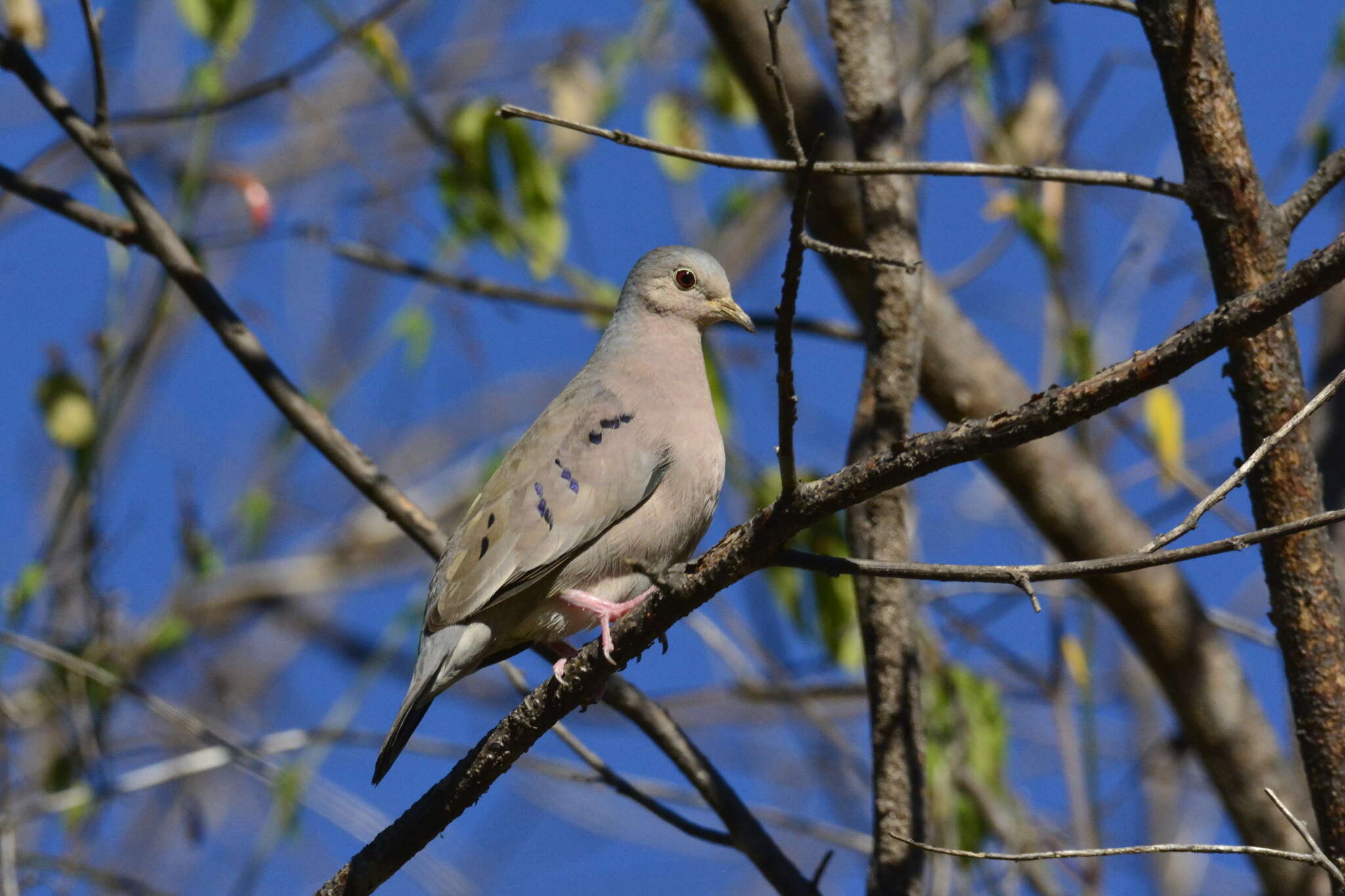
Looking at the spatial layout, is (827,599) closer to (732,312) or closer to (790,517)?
(732,312)

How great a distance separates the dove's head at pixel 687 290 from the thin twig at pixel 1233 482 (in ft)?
7.64

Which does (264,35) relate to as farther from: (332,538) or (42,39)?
(42,39)

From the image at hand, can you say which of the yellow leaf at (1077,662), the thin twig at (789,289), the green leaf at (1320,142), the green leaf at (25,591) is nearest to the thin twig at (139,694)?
the green leaf at (25,591)

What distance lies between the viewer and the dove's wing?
150 inches

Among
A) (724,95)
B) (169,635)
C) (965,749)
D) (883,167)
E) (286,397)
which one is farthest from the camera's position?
(724,95)

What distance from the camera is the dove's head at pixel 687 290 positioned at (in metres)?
4.73

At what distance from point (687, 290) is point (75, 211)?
6.56 ft

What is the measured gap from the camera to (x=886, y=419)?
4.26 m

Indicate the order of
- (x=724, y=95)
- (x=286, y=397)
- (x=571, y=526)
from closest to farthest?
1. (x=571, y=526)
2. (x=286, y=397)
3. (x=724, y=95)

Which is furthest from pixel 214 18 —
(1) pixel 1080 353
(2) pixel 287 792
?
(1) pixel 1080 353

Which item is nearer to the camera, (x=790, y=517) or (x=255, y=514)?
(x=790, y=517)

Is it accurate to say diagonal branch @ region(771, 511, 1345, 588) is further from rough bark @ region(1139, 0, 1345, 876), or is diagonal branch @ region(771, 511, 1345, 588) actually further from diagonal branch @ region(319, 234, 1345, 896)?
rough bark @ region(1139, 0, 1345, 876)

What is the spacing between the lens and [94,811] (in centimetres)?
534

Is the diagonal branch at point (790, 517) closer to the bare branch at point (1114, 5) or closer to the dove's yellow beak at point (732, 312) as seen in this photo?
the bare branch at point (1114, 5)
